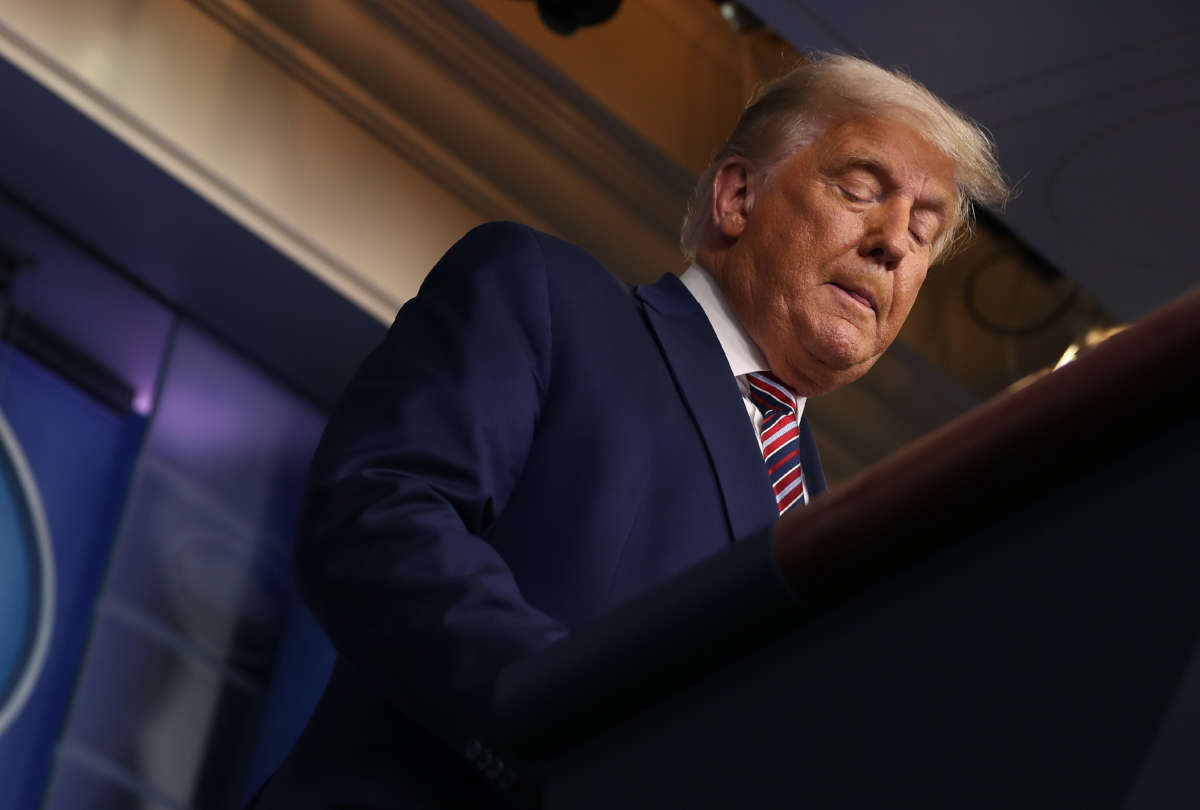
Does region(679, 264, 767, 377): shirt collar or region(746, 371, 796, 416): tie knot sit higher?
region(679, 264, 767, 377): shirt collar

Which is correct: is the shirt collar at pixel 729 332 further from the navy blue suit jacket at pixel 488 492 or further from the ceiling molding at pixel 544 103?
the ceiling molding at pixel 544 103

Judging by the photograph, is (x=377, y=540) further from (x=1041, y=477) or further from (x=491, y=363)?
(x=1041, y=477)

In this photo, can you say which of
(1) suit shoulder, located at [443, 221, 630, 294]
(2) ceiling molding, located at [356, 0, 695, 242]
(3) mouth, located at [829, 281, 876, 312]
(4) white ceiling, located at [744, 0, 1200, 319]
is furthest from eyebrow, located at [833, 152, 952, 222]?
(2) ceiling molding, located at [356, 0, 695, 242]

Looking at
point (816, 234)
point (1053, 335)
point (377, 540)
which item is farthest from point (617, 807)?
point (1053, 335)

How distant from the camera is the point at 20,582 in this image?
345 cm

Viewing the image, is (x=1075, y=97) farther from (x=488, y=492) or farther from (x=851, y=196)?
(x=488, y=492)

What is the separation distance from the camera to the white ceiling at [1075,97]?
370 centimetres

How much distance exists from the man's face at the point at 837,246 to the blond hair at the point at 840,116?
16 mm

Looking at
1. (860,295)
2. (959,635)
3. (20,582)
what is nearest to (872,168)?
(860,295)

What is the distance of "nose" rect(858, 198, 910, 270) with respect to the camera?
1.55 meters

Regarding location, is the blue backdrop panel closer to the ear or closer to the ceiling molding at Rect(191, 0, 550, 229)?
the ceiling molding at Rect(191, 0, 550, 229)

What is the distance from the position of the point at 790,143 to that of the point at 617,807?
1119 mm

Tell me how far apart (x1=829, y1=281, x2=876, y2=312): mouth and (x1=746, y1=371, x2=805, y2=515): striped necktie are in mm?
124

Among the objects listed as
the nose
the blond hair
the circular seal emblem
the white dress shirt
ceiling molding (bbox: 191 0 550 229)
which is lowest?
the white dress shirt
